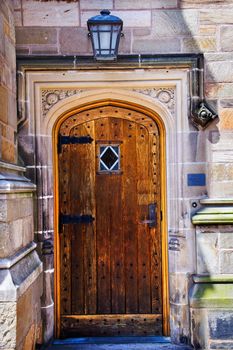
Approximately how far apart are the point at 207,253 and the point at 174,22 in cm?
210

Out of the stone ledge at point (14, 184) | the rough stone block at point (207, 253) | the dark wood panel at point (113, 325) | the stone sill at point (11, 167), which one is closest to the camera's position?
the stone ledge at point (14, 184)

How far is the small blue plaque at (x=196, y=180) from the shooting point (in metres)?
4.27

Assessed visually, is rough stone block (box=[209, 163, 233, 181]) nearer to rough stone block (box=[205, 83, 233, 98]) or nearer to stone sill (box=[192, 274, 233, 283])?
rough stone block (box=[205, 83, 233, 98])

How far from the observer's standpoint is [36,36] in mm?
4242

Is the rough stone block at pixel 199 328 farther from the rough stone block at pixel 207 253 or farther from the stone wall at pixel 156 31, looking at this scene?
the stone wall at pixel 156 31

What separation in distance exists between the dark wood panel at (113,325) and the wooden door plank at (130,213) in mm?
113

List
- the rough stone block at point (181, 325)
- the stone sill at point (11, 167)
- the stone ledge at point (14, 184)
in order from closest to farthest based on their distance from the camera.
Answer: the stone ledge at point (14, 184) → the stone sill at point (11, 167) → the rough stone block at point (181, 325)

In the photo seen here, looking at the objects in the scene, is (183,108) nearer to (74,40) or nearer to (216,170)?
(216,170)

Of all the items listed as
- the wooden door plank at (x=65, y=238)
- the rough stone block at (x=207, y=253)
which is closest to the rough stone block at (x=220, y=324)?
the rough stone block at (x=207, y=253)

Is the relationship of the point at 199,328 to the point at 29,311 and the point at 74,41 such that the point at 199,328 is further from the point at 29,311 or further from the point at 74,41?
the point at 74,41

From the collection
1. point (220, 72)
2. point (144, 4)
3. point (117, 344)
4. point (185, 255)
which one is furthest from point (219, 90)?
point (117, 344)

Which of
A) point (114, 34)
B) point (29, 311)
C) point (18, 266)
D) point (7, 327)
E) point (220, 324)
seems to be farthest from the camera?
Result: point (220, 324)

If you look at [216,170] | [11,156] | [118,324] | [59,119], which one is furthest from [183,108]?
[118,324]

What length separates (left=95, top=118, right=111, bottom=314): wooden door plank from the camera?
4.46m
